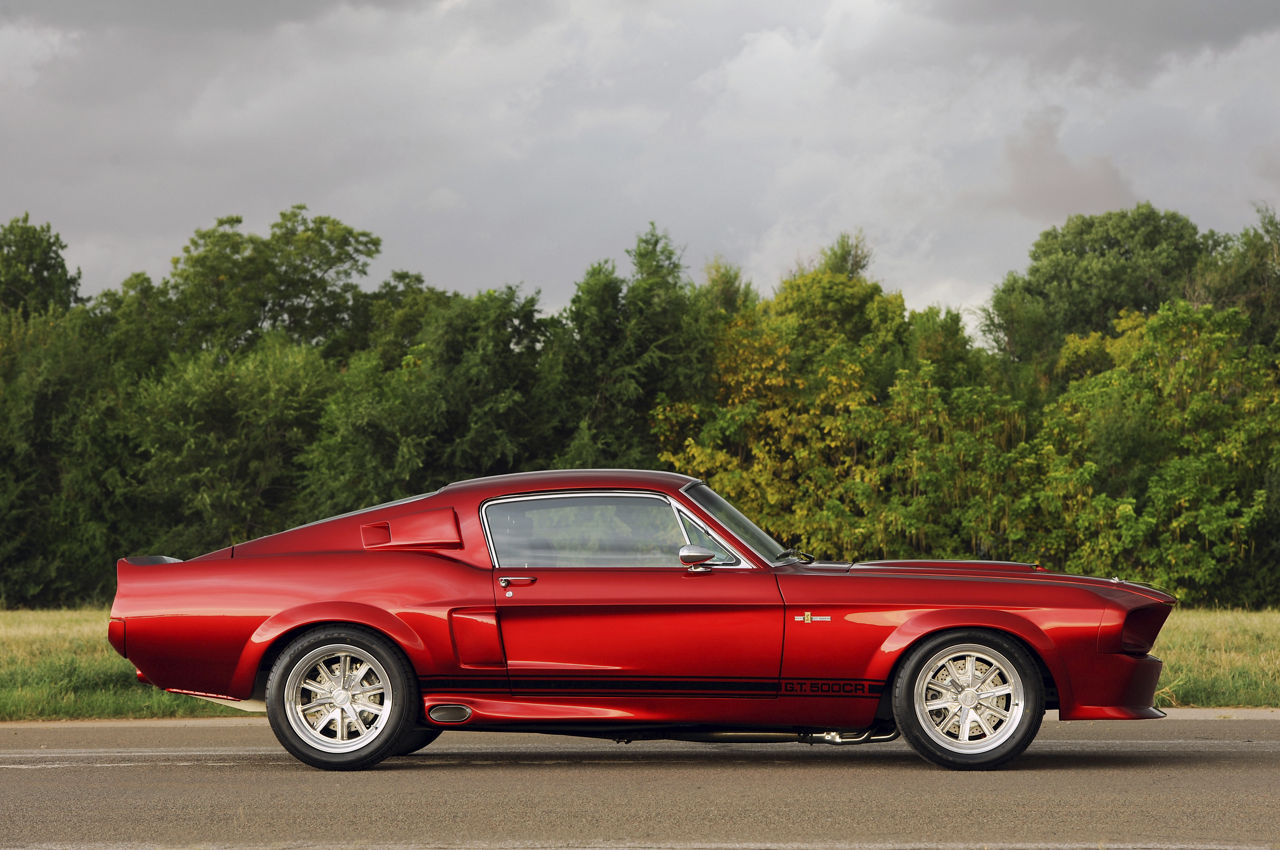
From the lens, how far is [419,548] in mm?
7906

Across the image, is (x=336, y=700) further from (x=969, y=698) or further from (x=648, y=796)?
(x=969, y=698)

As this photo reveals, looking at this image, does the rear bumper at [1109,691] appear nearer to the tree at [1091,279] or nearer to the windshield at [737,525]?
the windshield at [737,525]

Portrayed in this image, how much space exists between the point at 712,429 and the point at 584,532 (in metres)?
34.0

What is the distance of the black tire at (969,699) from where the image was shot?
292 inches

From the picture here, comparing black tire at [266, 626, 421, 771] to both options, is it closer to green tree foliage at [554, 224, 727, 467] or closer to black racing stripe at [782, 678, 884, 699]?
black racing stripe at [782, 678, 884, 699]

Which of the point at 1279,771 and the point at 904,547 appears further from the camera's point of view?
the point at 904,547

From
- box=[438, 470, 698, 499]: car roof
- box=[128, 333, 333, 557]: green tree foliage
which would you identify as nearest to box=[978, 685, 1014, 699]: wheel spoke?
box=[438, 470, 698, 499]: car roof

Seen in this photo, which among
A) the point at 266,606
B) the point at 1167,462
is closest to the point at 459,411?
the point at 1167,462

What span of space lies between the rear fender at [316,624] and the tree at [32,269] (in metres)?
60.3

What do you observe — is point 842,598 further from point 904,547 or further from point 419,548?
point 904,547

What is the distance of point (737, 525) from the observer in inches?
310

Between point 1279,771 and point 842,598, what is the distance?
2.39 meters

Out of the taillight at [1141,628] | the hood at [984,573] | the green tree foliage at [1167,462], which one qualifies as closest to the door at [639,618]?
the hood at [984,573]

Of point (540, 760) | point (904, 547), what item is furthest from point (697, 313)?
point (540, 760)
